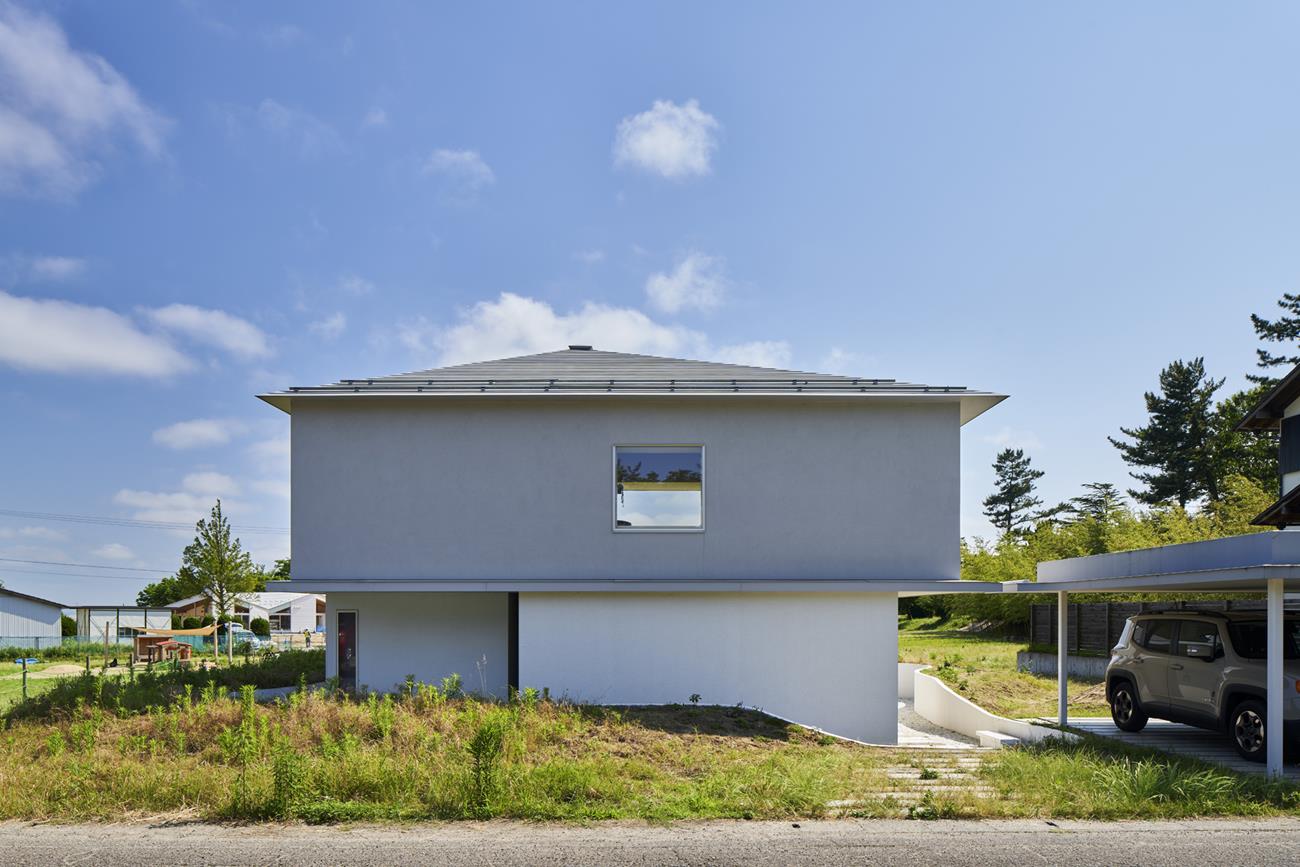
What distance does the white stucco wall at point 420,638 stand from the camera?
15.1 meters

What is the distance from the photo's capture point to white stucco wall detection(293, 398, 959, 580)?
14.4 metres

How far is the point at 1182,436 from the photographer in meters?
46.3

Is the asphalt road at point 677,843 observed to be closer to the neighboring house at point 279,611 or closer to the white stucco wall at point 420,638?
the white stucco wall at point 420,638

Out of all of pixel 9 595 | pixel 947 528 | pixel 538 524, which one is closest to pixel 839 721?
pixel 947 528

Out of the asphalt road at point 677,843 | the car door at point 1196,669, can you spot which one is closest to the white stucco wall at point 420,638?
the asphalt road at point 677,843

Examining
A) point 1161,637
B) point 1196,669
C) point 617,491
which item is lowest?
point 1196,669

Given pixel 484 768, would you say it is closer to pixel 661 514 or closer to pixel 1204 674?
pixel 661 514

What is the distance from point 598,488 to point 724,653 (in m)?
3.18

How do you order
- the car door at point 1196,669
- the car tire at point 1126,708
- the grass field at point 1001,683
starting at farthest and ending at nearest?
the grass field at point 1001,683 < the car tire at point 1126,708 < the car door at point 1196,669

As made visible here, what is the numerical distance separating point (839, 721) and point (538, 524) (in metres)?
5.49

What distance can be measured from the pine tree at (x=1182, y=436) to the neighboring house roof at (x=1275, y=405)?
21942 millimetres

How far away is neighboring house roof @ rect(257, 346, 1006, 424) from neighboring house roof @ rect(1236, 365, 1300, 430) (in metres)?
12.2

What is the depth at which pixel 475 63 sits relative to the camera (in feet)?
45.5

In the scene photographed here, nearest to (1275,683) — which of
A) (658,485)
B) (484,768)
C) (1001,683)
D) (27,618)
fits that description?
(484,768)
